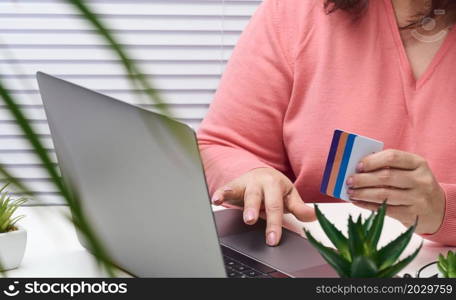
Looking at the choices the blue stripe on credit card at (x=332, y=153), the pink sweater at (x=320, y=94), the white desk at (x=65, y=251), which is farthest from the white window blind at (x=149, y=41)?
the blue stripe on credit card at (x=332, y=153)

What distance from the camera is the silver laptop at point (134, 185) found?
1.73 ft

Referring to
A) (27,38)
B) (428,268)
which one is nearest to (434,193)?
(428,268)

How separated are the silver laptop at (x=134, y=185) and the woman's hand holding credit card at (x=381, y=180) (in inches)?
12.9

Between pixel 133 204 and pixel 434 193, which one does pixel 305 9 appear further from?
pixel 133 204

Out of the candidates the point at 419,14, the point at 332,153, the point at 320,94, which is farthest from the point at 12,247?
the point at 419,14

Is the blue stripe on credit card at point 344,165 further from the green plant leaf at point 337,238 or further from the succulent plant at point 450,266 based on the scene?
the green plant leaf at point 337,238

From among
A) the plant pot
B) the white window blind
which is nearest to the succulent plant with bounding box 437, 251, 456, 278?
the plant pot

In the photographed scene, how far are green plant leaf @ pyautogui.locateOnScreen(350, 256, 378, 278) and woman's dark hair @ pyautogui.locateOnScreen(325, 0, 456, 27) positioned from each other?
933 millimetres

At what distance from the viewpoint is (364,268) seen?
46cm

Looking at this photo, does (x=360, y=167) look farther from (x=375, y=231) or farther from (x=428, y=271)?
(x=375, y=231)

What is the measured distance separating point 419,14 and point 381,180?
0.53m

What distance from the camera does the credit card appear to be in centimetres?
87

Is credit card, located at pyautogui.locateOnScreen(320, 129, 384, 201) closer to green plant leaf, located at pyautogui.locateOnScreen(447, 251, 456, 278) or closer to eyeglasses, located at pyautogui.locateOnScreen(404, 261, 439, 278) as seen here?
eyeglasses, located at pyautogui.locateOnScreen(404, 261, 439, 278)

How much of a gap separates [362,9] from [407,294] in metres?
0.98
